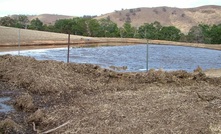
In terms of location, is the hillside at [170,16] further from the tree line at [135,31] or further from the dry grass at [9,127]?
the dry grass at [9,127]

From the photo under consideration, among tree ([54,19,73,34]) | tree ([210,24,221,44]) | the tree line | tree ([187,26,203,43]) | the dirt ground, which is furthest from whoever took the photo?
tree ([54,19,73,34])

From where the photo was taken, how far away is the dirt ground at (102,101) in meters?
6.04

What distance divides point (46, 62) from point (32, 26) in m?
37.4

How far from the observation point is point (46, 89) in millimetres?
8906

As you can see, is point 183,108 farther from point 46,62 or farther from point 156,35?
point 156,35

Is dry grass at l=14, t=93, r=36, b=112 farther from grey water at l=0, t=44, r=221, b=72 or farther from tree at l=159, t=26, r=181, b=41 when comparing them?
tree at l=159, t=26, r=181, b=41

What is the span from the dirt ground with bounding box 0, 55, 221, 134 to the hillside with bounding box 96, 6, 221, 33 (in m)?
61.1

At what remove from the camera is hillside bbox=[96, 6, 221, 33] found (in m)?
74.2

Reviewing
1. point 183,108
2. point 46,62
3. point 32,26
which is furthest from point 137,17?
point 183,108

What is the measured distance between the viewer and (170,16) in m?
79.5

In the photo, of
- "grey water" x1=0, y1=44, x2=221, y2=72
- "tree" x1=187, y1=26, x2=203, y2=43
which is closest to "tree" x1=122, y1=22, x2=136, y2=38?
"tree" x1=187, y1=26, x2=203, y2=43

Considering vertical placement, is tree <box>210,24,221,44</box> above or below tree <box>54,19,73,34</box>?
below

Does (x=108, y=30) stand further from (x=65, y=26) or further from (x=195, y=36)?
(x=195, y=36)

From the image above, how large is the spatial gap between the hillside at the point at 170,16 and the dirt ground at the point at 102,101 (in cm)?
6112
